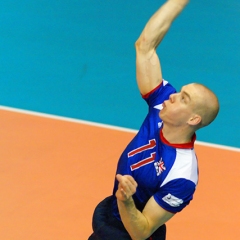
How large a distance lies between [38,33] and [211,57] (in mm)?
2823

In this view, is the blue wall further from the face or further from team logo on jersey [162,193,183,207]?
team logo on jersey [162,193,183,207]

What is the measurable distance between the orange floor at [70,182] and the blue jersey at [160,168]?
4.85 feet

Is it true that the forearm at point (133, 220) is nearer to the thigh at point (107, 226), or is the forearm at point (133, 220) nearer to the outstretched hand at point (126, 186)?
the outstretched hand at point (126, 186)

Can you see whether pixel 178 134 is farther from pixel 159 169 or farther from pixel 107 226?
pixel 107 226

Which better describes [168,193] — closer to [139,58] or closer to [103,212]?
[103,212]

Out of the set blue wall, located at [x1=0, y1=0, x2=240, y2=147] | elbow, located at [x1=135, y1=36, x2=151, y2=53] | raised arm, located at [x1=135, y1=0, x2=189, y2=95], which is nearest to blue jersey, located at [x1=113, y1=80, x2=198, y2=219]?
raised arm, located at [x1=135, y1=0, x2=189, y2=95]

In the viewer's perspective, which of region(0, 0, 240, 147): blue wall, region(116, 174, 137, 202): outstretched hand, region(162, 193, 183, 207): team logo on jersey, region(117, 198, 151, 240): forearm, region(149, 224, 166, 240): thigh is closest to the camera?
region(116, 174, 137, 202): outstretched hand

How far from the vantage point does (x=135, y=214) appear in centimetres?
292

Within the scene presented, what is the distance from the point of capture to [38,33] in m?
8.01

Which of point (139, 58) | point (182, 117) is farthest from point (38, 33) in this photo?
point (182, 117)

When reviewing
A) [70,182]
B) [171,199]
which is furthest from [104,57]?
[171,199]

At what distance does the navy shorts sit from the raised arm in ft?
2.97

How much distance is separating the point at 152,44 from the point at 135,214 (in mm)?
1243

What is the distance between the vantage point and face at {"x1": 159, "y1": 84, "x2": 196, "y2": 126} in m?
3.12
